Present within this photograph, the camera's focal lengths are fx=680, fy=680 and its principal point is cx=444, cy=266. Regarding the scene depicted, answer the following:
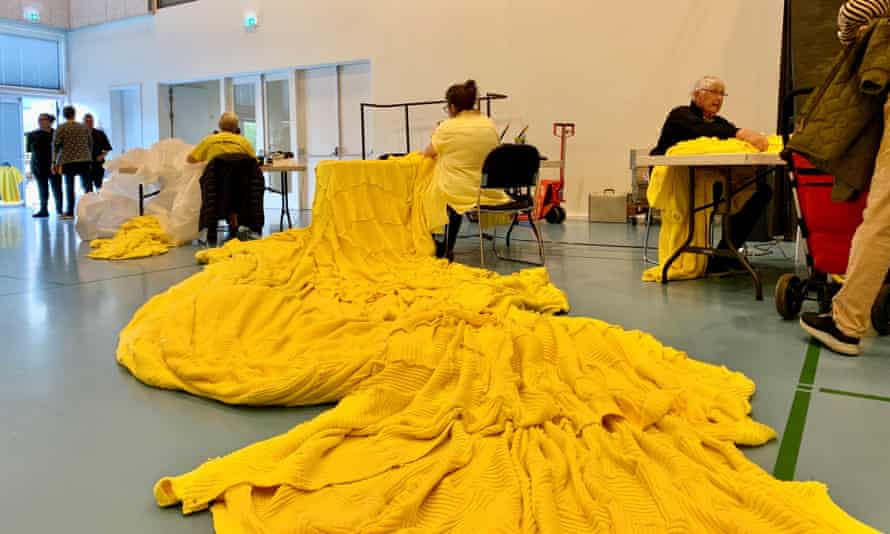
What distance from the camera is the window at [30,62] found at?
41.6 ft

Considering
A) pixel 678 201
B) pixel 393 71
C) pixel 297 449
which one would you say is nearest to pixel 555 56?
pixel 393 71

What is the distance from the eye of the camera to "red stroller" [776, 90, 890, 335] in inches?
103

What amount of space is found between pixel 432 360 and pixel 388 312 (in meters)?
0.78

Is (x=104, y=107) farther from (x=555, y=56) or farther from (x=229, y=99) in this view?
(x=555, y=56)

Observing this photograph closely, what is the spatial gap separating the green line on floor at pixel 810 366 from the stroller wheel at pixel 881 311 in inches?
11.7

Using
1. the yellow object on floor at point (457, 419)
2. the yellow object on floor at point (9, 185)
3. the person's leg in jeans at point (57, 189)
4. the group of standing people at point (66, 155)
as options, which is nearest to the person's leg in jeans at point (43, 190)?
the group of standing people at point (66, 155)

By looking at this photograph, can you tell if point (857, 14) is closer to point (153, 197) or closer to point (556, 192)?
point (153, 197)

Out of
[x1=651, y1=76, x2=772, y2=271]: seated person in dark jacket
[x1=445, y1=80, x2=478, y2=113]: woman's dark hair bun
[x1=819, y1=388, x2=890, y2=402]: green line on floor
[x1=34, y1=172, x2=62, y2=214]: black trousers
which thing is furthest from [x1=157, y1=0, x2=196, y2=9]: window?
[x1=819, y1=388, x2=890, y2=402]: green line on floor

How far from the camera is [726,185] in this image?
12.4ft

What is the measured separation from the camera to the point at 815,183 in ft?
8.91

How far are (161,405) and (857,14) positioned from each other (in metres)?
2.58

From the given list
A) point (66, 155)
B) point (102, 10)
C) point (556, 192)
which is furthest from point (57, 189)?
point (556, 192)

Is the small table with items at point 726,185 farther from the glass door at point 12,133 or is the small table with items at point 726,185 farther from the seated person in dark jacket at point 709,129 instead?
the glass door at point 12,133

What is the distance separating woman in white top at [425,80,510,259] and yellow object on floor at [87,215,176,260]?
240 centimetres
